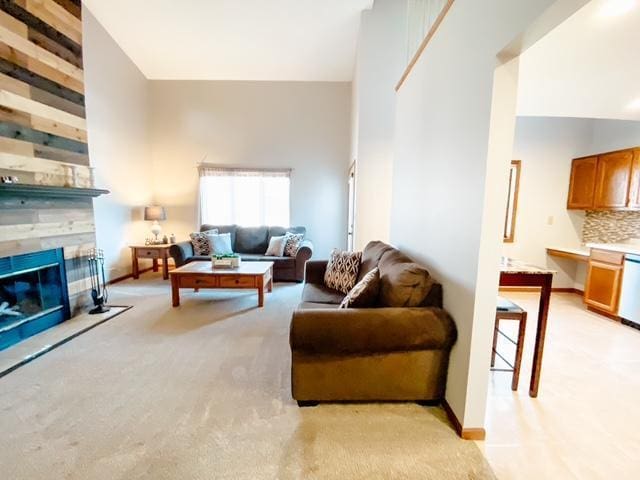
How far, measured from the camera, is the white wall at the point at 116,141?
402cm

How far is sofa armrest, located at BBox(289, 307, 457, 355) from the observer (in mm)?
1604

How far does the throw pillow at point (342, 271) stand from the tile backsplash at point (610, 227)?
11.5 feet

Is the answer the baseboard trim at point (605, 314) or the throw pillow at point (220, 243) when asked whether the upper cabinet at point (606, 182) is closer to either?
the baseboard trim at point (605, 314)

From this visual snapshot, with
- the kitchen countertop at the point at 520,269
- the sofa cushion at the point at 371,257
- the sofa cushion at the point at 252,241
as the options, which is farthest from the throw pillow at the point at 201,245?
the kitchen countertop at the point at 520,269

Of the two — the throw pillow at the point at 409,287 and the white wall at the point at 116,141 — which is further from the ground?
the white wall at the point at 116,141

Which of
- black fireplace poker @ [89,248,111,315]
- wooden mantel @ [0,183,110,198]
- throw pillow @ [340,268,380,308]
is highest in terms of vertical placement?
wooden mantel @ [0,183,110,198]

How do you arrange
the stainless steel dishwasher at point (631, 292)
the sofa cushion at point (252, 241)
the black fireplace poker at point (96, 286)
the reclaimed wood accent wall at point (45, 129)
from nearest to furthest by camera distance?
1. the reclaimed wood accent wall at point (45, 129)
2. the stainless steel dishwasher at point (631, 292)
3. the black fireplace poker at point (96, 286)
4. the sofa cushion at point (252, 241)

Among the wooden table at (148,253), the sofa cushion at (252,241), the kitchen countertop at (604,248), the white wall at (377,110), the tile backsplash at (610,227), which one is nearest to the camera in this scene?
the kitchen countertop at (604,248)

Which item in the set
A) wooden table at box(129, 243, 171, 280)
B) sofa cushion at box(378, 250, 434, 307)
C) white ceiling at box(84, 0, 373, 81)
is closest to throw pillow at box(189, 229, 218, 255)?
wooden table at box(129, 243, 171, 280)

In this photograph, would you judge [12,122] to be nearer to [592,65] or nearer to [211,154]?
[211,154]

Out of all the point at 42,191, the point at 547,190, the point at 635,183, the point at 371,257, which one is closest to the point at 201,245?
the point at 42,191

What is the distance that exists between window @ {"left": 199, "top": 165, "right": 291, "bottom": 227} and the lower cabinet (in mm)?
4554

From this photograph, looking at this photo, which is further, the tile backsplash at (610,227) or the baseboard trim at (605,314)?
the tile backsplash at (610,227)

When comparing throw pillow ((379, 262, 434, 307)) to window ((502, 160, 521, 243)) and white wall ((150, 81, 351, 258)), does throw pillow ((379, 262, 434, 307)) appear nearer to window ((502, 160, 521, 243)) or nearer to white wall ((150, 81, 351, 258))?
window ((502, 160, 521, 243))
